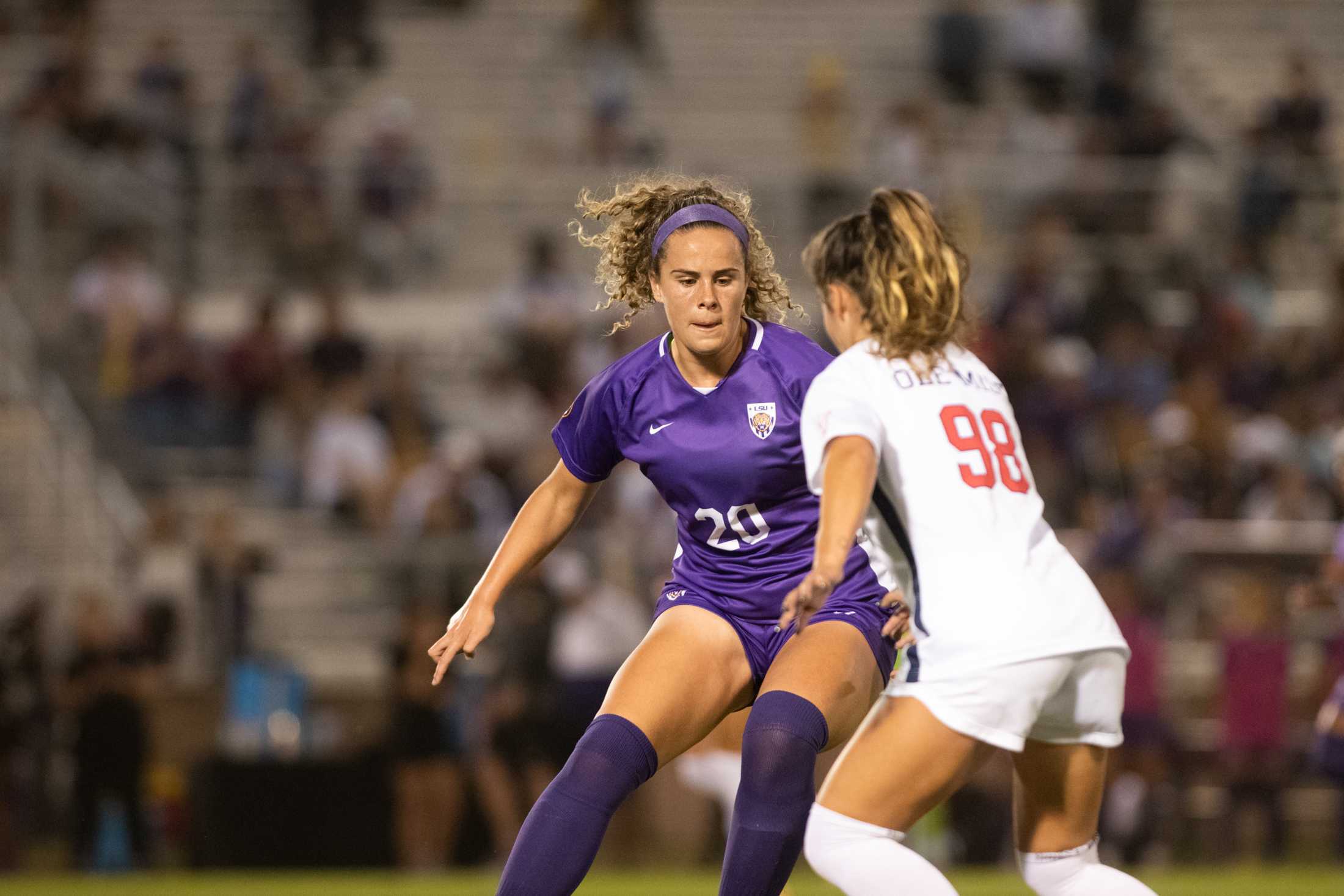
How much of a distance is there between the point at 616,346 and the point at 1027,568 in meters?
8.72

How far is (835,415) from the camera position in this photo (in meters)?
3.99

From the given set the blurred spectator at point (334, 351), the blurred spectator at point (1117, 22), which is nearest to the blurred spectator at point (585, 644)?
the blurred spectator at point (334, 351)

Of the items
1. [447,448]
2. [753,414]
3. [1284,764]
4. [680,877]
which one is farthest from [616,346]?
[753,414]

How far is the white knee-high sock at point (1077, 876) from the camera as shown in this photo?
13.4 ft

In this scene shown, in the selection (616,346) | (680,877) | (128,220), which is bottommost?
(680,877)

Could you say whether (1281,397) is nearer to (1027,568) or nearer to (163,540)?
(163,540)

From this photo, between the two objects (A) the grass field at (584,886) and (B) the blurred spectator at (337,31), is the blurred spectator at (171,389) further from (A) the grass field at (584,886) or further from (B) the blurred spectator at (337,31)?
(B) the blurred spectator at (337,31)

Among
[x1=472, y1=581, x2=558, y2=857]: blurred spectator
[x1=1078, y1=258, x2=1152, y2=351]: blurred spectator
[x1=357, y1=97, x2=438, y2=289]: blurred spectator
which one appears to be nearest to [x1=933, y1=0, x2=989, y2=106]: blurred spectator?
[x1=1078, y1=258, x2=1152, y2=351]: blurred spectator

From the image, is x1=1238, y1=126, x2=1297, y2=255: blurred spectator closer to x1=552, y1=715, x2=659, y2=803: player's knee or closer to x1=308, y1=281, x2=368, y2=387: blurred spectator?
x1=308, y1=281, x2=368, y2=387: blurred spectator

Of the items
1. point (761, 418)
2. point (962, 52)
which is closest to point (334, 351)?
point (962, 52)

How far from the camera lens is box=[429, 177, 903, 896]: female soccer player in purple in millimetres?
4242

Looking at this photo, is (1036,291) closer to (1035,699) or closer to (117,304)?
(117,304)

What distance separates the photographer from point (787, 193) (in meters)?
14.0

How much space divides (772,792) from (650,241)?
149 cm
